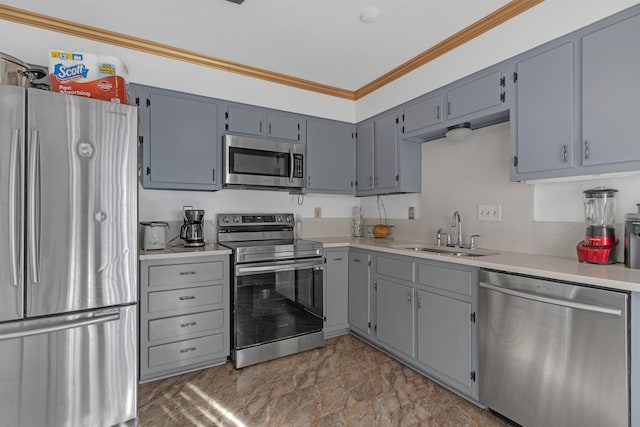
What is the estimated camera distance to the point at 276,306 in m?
2.65

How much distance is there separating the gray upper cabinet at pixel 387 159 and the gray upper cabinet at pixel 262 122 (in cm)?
78

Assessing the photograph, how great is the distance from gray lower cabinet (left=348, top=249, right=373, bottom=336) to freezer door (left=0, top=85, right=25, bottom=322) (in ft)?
7.60

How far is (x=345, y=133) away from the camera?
138 inches

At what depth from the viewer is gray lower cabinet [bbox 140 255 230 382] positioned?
2215mm

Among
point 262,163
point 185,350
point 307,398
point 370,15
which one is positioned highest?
point 370,15

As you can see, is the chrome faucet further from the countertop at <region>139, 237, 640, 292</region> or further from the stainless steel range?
the stainless steel range

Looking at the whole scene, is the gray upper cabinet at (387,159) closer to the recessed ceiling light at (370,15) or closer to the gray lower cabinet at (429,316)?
the gray lower cabinet at (429,316)

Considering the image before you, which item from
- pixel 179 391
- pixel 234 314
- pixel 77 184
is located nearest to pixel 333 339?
pixel 234 314

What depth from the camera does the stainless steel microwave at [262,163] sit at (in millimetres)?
2795

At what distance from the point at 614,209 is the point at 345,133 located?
2395 millimetres

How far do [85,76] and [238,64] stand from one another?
1.34 meters

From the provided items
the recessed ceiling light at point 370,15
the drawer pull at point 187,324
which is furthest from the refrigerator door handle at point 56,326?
the recessed ceiling light at point 370,15

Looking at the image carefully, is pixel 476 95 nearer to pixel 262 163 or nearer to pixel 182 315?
pixel 262 163

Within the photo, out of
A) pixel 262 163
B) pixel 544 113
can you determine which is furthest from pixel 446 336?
pixel 262 163
